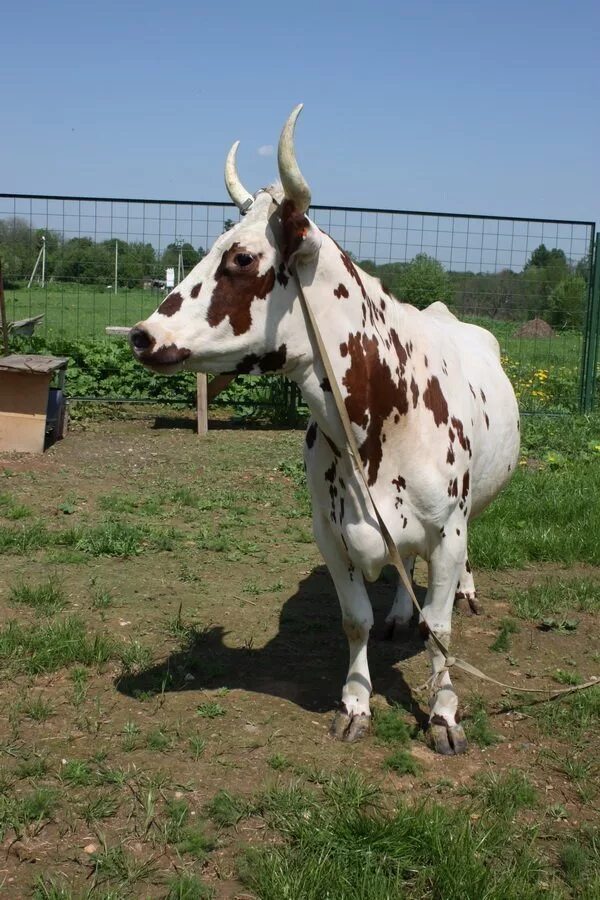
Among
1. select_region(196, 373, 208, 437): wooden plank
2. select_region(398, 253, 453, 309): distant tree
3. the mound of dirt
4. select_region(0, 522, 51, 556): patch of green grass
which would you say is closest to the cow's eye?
select_region(0, 522, 51, 556): patch of green grass

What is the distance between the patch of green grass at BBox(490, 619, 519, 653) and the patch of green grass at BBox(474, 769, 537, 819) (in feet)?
4.38

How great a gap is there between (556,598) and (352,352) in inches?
106

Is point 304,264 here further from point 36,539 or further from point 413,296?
point 413,296

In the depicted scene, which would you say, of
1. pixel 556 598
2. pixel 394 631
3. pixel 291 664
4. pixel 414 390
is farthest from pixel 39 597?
pixel 556 598

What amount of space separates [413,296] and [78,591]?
7.85m

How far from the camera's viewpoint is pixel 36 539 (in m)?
6.14

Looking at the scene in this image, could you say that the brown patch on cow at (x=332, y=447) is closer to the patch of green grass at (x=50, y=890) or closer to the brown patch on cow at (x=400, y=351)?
the brown patch on cow at (x=400, y=351)

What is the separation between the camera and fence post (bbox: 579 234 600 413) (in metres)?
11.6

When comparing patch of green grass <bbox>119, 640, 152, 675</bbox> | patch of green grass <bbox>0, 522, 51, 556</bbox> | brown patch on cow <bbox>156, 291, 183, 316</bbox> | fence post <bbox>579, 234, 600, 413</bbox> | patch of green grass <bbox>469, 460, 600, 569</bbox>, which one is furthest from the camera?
fence post <bbox>579, 234, 600, 413</bbox>

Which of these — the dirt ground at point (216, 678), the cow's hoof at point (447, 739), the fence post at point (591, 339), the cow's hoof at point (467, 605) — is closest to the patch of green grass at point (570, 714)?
the dirt ground at point (216, 678)

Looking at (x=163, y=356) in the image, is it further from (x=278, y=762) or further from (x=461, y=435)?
(x=278, y=762)

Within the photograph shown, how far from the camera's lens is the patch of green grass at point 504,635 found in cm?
482

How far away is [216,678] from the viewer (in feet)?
14.1

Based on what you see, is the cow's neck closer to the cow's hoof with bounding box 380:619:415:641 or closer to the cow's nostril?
the cow's nostril
